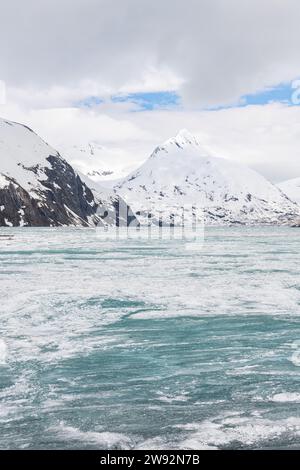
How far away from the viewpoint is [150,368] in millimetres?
15766

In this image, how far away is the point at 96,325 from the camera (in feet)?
72.9

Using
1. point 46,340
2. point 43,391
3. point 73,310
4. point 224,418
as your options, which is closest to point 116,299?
point 73,310

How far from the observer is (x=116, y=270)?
45.8m

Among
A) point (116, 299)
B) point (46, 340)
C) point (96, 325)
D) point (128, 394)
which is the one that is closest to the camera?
point (128, 394)

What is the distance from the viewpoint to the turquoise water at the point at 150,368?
1104 centimetres

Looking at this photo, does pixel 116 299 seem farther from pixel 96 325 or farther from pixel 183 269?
pixel 183 269

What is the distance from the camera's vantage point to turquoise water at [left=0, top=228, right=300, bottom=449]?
11039mm

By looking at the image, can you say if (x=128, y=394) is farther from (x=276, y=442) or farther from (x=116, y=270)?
(x=116, y=270)

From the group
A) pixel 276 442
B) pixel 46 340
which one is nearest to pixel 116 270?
pixel 46 340
